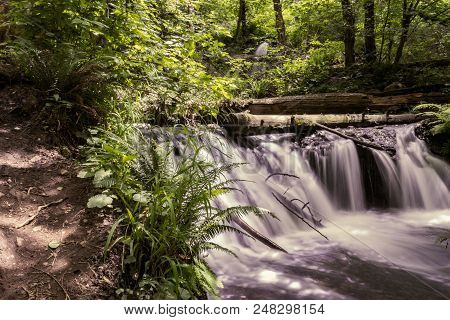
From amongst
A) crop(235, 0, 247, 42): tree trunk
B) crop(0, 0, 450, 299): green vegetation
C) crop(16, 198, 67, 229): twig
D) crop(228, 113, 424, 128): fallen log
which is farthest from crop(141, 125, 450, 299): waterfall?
crop(235, 0, 247, 42): tree trunk

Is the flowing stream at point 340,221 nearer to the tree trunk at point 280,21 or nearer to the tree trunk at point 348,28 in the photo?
the tree trunk at point 348,28

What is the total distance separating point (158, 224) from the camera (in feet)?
8.93

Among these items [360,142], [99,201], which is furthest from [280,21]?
[99,201]

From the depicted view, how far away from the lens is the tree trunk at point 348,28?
9.16 metres

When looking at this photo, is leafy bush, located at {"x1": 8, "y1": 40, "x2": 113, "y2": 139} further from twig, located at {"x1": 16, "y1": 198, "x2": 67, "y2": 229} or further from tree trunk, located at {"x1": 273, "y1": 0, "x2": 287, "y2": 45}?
tree trunk, located at {"x1": 273, "y1": 0, "x2": 287, "y2": 45}

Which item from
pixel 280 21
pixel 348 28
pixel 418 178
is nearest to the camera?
pixel 418 178

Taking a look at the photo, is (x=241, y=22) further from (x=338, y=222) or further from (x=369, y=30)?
(x=338, y=222)

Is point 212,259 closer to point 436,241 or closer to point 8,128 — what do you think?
point 8,128

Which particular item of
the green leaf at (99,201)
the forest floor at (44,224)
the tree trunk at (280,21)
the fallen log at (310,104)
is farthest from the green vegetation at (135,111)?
the tree trunk at (280,21)

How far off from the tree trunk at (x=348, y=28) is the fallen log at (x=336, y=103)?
2507 mm

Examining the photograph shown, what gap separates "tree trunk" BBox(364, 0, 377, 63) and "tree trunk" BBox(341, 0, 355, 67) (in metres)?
0.36

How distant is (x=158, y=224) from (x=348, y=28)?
8.88 metres

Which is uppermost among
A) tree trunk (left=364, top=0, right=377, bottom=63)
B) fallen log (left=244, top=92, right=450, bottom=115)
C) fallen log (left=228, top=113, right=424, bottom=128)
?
tree trunk (left=364, top=0, right=377, bottom=63)

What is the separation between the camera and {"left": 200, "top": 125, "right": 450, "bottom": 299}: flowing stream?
3.48 meters
